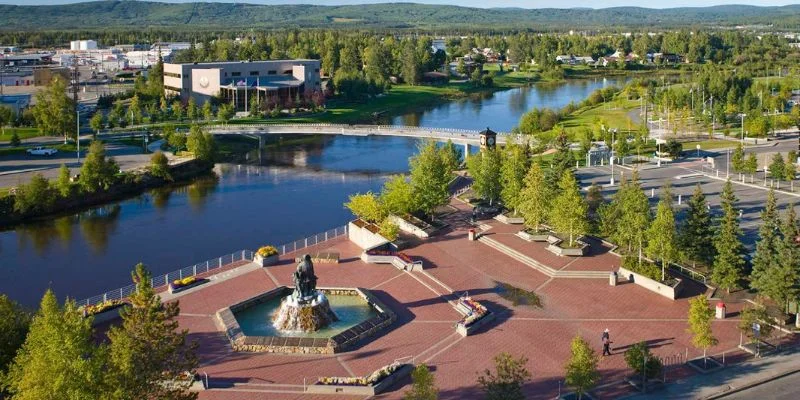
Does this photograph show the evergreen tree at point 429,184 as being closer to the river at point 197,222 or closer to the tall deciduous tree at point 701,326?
the river at point 197,222

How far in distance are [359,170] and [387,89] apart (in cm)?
3864

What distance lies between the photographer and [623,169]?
1683 inches

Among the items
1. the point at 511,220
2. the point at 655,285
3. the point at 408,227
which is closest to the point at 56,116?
the point at 408,227

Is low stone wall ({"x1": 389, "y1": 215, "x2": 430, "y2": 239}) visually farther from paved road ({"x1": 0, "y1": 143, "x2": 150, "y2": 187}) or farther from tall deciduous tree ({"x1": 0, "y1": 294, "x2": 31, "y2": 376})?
paved road ({"x1": 0, "y1": 143, "x2": 150, "y2": 187})

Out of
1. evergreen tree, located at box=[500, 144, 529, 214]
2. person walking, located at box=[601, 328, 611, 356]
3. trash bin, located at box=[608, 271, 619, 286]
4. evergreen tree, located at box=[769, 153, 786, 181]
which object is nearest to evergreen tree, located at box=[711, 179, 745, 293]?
trash bin, located at box=[608, 271, 619, 286]

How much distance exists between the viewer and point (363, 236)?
98.9 ft

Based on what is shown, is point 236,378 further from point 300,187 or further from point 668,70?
point 668,70

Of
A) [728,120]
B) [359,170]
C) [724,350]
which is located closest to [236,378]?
[724,350]

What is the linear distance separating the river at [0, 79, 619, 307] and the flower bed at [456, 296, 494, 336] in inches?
504

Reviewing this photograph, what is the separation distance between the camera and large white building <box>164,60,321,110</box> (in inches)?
2822

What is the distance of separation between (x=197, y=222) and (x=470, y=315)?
19.9 metres

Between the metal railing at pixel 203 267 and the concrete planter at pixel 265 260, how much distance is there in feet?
2.75

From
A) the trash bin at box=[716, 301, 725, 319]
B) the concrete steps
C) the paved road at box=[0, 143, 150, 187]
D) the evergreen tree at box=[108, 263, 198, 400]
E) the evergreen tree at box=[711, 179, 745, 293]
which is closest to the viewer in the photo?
the evergreen tree at box=[108, 263, 198, 400]

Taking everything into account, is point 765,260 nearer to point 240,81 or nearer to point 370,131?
point 370,131
